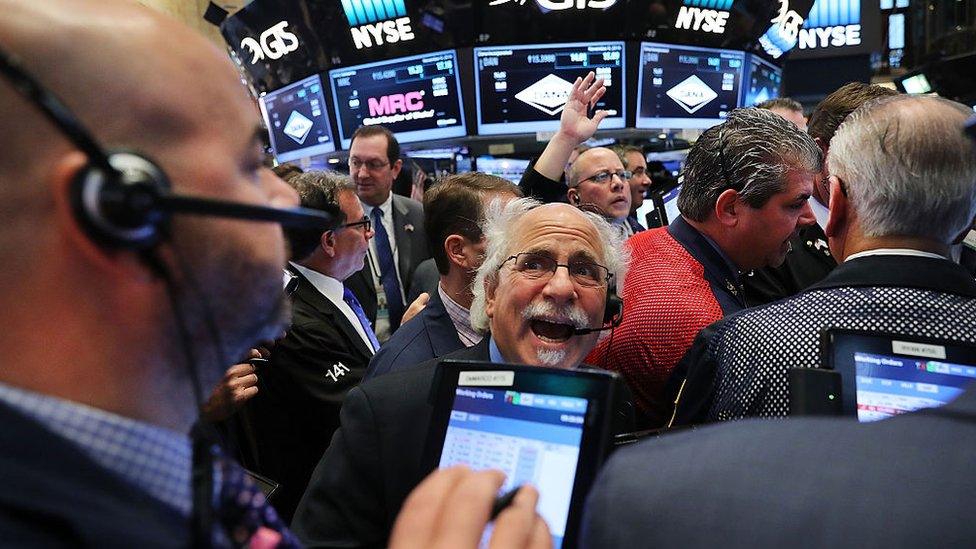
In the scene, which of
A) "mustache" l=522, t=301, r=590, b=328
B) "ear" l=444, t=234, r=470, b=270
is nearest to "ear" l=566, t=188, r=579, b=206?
"ear" l=444, t=234, r=470, b=270

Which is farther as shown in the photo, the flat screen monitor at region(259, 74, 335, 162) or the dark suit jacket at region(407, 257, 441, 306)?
the flat screen monitor at region(259, 74, 335, 162)

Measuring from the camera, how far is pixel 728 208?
2.49 m

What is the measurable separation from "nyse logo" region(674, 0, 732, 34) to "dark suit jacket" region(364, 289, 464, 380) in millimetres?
5081

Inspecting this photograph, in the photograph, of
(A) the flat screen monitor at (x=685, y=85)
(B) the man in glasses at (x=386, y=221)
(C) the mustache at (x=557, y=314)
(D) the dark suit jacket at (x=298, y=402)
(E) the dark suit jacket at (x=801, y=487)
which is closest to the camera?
(E) the dark suit jacket at (x=801, y=487)

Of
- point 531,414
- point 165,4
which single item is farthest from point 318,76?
point 531,414

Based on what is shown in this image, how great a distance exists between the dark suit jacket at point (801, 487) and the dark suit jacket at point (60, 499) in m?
0.38

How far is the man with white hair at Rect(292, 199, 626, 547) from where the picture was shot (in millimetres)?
1683

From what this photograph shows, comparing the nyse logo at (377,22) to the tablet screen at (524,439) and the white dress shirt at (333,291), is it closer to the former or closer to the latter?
the white dress shirt at (333,291)

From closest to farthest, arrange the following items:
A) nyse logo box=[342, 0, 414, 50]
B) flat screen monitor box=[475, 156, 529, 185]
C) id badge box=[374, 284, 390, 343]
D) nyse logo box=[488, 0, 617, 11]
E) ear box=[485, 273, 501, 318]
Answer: ear box=[485, 273, 501, 318], id badge box=[374, 284, 390, 343], nyse logo box=[488, 0, 617, 11], nyse logo box=[342, 0, 414, 50], flat screen monitor box=[475, 156, 529, 185]

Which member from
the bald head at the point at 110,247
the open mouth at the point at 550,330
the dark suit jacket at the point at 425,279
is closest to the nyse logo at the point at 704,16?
the dark suit jacket at the point at 425,279

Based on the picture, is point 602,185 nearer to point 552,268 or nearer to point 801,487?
point 552,268

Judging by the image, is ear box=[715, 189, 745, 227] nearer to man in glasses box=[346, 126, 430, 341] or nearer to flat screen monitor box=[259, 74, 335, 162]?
man in glasses box=[346, 126, 430, 341]

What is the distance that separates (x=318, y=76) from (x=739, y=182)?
18.1 ft

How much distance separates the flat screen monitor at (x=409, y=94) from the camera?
6.95 metres
